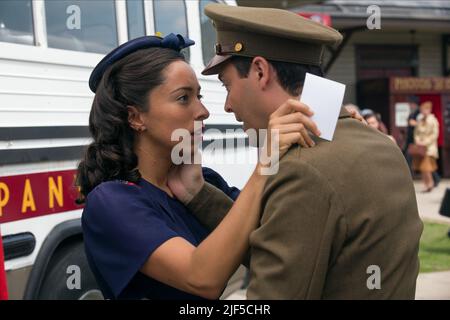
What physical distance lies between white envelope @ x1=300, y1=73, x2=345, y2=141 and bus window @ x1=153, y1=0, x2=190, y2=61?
2543 mm

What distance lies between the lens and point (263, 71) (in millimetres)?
1768

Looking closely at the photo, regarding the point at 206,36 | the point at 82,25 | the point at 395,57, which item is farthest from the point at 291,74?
the point at 395,57

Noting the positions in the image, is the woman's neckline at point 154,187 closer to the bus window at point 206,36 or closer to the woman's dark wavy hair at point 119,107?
the woman's dark wavy hair at point 119,107

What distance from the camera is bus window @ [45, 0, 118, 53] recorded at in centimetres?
336

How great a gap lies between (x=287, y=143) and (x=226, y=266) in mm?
361

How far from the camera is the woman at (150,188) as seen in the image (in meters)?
1.67

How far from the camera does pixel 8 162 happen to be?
116 inches

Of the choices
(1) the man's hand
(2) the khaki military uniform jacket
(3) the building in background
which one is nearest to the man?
(2) the khaki military uniform jacket

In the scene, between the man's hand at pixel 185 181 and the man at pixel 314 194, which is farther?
the man's hand at pixel 185 181

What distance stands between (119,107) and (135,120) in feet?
0.25

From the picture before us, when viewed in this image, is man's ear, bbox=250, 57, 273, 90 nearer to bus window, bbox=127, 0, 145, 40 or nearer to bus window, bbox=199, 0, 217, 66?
bus window, bbox=127, 0, 145, 40

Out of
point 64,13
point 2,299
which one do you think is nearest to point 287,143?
point 2,299

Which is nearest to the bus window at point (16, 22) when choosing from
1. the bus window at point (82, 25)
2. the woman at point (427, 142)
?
the bus window at point (82, 25)
